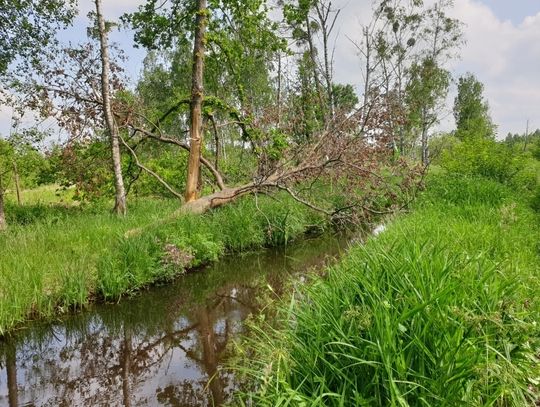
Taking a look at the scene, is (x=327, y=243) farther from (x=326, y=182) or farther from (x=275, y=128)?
(x=275, y=128)

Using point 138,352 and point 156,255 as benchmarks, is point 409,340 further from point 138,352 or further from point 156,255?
point 156,255

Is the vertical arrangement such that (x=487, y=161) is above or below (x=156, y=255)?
above

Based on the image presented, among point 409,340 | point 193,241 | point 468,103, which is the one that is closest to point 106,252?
point 193,241

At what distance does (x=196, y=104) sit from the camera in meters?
10.7

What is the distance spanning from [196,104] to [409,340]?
891cm

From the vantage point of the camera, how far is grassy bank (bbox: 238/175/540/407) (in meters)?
2.64

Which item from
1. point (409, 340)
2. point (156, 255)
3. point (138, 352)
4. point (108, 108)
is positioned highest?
point (108, 108)

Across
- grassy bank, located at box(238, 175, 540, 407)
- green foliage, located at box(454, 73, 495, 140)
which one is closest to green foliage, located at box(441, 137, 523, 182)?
grassy bank, located at box(238, 175, 540, 407)

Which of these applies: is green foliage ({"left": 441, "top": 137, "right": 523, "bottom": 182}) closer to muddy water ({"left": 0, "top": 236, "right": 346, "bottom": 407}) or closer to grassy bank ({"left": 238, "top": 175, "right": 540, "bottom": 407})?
muddy water ({"left": 0, "top": 236, "right": 346, "bottom": 407})

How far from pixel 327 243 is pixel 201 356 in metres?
6.39

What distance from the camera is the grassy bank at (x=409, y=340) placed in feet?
8.67

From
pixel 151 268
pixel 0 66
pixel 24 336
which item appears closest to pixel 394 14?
pixel 0 66

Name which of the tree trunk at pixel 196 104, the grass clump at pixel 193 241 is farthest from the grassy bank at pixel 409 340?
the tree trunk at pixel 196 104

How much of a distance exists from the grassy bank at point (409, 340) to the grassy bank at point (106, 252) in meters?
3.43
